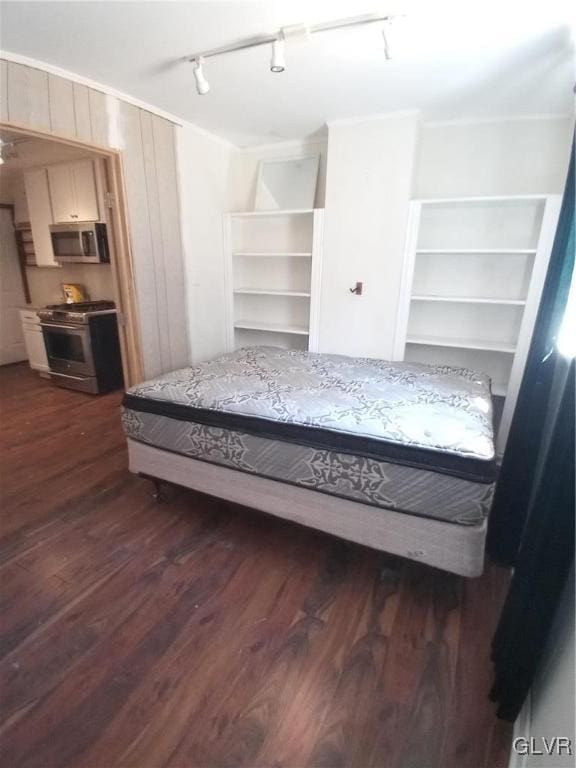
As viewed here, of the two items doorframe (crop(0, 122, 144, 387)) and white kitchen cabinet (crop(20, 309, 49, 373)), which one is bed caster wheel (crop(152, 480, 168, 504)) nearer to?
doorframe (crop(0, 122, 144, 387))

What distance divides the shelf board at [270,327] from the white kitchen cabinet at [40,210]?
8.08 feet

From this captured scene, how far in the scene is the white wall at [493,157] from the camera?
244 centimetres

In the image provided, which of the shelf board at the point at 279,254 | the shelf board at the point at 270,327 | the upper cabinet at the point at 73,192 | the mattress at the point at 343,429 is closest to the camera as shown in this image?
the mattress at the point at 343,429

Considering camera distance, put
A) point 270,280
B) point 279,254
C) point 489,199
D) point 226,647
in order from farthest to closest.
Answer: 1. point 270,280
2. point 279,254
3. point 489,199
4. point 226,647

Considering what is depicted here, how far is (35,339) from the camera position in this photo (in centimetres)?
414

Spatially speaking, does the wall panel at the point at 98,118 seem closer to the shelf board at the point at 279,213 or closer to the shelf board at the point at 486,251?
the shelf board at the point at 279,213

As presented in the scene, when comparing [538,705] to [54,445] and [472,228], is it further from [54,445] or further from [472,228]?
[54,445]

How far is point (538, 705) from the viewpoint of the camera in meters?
1.03

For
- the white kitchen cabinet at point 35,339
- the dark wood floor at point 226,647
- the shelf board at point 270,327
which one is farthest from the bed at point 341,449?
the white kitchen cabinet at point 35,339

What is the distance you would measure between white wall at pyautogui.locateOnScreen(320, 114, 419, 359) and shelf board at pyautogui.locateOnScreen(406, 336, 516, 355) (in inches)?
9.0

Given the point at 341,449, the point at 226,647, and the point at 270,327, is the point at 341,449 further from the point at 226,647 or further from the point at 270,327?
the point at 270,327

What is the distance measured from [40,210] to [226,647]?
15.6 ft

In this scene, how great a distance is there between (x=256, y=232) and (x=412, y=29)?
2.04 m

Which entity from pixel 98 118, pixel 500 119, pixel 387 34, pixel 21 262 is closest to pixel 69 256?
pixel 21 262
